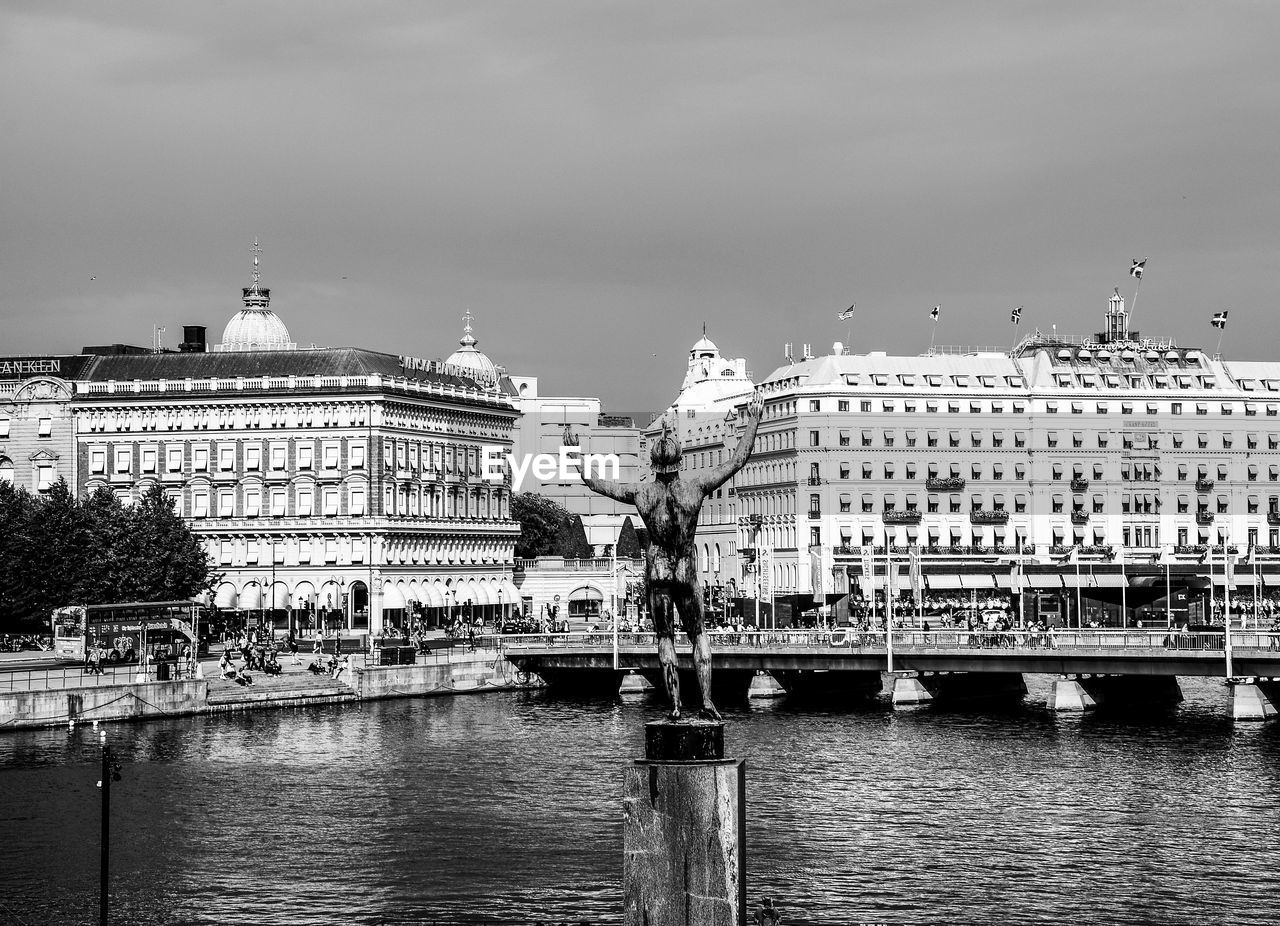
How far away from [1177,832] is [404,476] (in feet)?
342

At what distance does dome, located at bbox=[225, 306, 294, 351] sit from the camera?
592ft

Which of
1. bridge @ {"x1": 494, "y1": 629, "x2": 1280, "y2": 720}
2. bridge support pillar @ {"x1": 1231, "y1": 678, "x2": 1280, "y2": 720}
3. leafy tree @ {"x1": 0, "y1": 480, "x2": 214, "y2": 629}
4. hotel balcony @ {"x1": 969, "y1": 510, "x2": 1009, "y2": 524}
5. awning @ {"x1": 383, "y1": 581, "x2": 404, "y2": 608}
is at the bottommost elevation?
bridge support pillar @ {"x1": 1231, "y1": 678, "x2": 1280, "y2": 720}

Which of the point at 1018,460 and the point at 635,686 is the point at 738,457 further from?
the point at 1018,460

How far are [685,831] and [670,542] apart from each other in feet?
13.6

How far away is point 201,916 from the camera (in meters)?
57.7

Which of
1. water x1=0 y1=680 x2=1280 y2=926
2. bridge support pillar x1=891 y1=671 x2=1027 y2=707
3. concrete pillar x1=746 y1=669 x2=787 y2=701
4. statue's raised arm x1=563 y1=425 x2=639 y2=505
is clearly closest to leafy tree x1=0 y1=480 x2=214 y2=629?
water x1=0 y1=680 x2=1280 y2=926

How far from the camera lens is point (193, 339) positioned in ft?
590

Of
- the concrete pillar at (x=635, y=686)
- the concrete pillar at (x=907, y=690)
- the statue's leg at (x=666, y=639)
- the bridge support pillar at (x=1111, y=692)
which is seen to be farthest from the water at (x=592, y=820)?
the statue's leg at (x=666, y=639)

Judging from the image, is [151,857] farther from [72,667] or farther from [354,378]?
[354,378]

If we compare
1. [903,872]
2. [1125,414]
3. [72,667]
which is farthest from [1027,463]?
[903,872]

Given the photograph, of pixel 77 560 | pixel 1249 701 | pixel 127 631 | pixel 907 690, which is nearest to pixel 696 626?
pixel 1249 701

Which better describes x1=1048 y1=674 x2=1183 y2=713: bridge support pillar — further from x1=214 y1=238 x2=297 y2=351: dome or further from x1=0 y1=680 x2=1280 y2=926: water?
x1=214 y1=238 x2=297 y2=351: dome

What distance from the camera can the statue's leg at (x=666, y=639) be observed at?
2780cm

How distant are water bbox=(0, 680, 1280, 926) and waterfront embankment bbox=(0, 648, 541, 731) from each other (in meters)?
2.62
